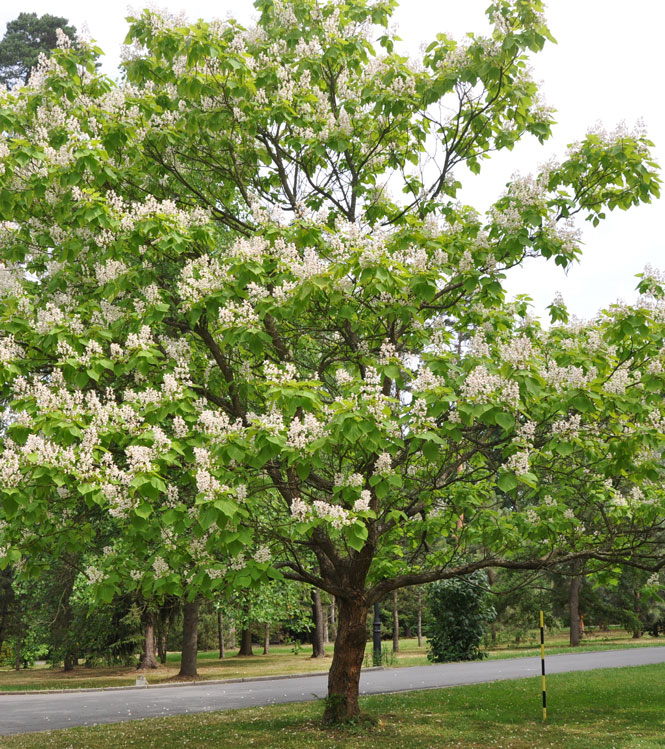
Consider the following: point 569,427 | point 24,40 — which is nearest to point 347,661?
point 569,427

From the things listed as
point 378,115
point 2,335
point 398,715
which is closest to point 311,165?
point 378,115

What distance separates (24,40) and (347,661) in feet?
112

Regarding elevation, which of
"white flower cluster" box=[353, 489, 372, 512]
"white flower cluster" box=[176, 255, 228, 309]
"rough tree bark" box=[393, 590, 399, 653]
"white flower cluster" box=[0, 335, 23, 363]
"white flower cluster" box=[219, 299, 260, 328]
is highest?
"white flower cluster" box=[176, 255, 228, 309]

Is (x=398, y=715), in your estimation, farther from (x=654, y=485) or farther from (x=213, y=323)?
(x=213, y=323)

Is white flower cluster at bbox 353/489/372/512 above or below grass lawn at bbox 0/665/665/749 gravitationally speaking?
above

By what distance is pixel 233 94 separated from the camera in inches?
358

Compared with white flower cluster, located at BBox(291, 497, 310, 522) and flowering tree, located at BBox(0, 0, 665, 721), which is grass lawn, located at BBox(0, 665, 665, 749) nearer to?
flowering tree, located at BBox(0, 0, 665, 721)

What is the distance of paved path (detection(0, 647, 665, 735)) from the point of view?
14227 mm

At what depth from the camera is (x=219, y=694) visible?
18.1m

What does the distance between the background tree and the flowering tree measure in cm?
2702

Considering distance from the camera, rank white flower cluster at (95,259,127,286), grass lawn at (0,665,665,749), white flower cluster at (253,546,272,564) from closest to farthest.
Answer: white flower cluster at (253,546,272,564) → white flower cluster at (95,259,127,286) → grass lawn at (0,665,665,749)

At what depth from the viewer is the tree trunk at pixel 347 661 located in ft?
35.5

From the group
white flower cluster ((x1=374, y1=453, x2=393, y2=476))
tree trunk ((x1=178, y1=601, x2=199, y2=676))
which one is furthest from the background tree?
white flower cluster ((x1=374, y1=453, x2=393, y2=476))

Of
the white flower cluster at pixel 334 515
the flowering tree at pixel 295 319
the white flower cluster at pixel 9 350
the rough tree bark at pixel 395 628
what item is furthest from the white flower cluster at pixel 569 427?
the rough tree bark at pixel 395 628
